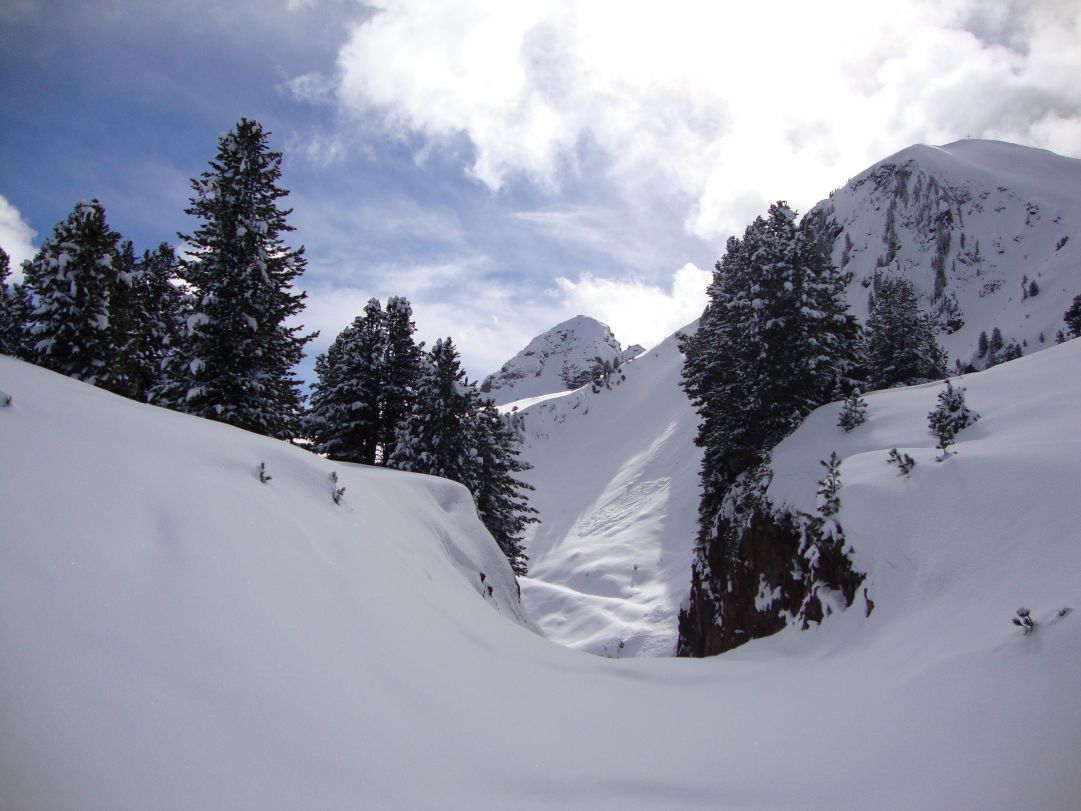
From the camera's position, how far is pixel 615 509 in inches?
2504

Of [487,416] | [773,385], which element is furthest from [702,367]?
[487,416]

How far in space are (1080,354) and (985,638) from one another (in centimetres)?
1186

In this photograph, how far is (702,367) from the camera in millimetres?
25469

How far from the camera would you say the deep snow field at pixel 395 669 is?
2.97 metres

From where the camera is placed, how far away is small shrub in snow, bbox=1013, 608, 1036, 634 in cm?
495

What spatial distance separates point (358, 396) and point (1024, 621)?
2429 centimetres

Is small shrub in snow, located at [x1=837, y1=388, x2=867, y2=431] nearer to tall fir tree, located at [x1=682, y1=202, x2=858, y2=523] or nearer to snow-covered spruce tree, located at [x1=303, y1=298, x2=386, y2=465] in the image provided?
tall fir tree, located at [x1=682, y1=202, x2=858, y2=523]

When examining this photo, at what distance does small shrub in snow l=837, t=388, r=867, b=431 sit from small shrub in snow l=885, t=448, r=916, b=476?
16.4 ft

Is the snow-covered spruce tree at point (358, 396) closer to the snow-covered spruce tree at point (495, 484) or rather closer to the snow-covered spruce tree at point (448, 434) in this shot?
the snow-covered spruce tree at point (448, 434)

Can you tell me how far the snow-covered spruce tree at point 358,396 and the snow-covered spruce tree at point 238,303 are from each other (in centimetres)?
659

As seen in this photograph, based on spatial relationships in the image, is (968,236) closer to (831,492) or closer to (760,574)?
(760,574)

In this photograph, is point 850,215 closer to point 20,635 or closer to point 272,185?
point 272,185

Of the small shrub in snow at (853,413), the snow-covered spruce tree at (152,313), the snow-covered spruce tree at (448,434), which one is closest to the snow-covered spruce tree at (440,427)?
the snow-covered spruce tree at (448,434)

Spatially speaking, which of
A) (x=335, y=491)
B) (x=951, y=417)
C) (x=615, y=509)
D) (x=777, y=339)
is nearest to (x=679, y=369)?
(x=615, y=509)
